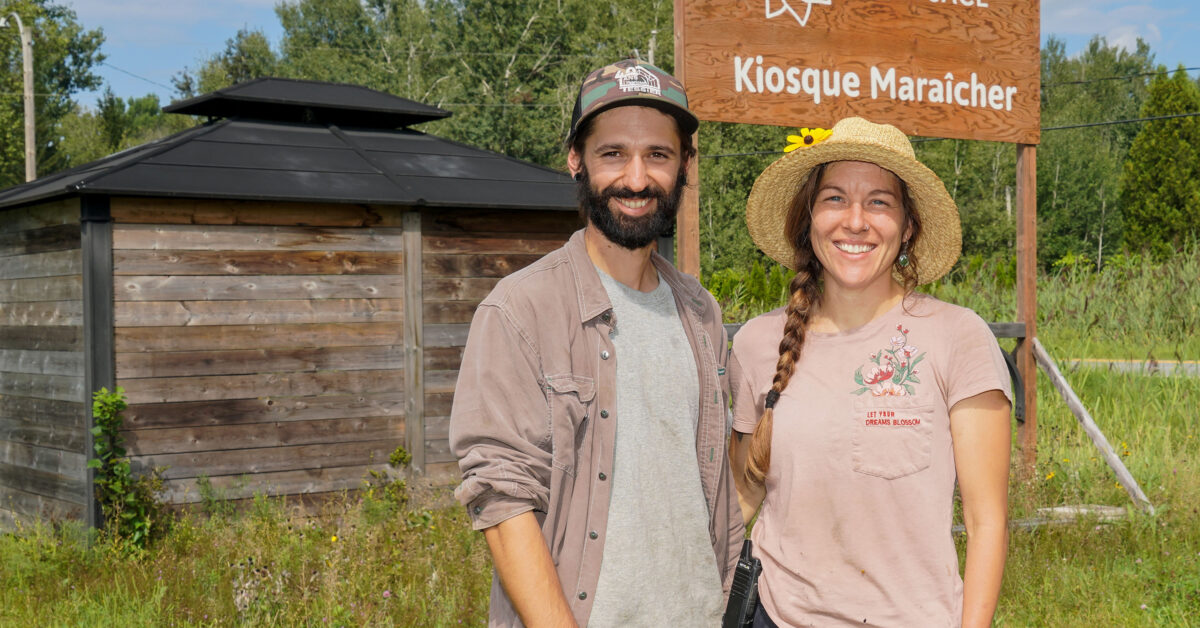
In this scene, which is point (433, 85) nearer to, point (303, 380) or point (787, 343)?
point (303, 380)

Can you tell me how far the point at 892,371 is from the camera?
2342mm

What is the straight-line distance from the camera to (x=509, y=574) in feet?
7.22

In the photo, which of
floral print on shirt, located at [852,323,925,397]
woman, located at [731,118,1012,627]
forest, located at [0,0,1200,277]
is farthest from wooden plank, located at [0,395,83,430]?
forest, located at [0,0,1200,277]

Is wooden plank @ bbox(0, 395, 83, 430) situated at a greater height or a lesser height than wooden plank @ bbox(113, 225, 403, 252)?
lesser

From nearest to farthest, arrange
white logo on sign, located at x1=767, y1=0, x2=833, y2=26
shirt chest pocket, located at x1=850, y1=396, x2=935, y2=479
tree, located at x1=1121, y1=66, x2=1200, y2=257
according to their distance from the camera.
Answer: shirt chest pocket, located at x1=850, y1=396, x2=935, y2=479 < white logo on sign, located at x1=767, y1=0, x2=833, y2=26 < tree, located at x1=1121, y1=66, x2=1200, y2=257

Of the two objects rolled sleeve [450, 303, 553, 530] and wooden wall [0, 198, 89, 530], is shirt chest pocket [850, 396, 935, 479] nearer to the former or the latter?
rolled sleeve [450, 303, 553, 530]

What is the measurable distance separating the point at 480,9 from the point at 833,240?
34.9 meters

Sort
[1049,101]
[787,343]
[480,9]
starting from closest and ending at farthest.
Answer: [787,343]
[480,9]
[1049,101]

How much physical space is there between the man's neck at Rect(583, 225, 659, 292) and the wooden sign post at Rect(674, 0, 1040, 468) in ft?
8.02

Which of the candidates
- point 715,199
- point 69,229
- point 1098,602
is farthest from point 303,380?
point 715,199

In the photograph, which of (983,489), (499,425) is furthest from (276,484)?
(983,489)

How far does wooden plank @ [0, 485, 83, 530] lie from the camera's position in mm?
7296

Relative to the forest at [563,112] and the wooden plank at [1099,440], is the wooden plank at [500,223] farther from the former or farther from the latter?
the forest at [563,112]

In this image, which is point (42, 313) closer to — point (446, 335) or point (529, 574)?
point (446, 335)
